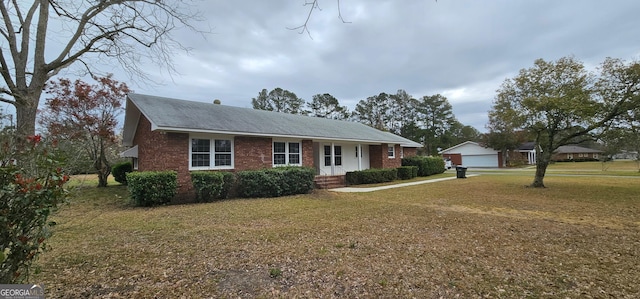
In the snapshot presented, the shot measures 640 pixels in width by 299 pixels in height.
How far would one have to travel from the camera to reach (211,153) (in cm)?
1201

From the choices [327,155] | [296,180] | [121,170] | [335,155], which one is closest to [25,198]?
[296,180]

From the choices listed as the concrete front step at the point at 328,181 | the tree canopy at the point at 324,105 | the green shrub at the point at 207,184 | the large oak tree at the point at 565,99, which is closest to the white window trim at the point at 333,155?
the concrete front step at the point at 328,181

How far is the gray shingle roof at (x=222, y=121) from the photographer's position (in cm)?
1108

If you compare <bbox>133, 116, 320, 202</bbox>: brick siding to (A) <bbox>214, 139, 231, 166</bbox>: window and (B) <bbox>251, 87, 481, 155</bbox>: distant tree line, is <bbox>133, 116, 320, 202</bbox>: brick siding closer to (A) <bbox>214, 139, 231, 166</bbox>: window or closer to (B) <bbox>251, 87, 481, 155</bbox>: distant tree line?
(A) <bbox>214, 139, 231, 166</bbox>: window

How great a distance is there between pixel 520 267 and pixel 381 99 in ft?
160

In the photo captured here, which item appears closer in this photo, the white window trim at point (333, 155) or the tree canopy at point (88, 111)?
the tree canopy at point (88, 111)

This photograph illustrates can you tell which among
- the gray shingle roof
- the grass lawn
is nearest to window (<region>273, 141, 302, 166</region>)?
the gray shingle roof

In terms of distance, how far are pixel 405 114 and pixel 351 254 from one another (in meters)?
49.7

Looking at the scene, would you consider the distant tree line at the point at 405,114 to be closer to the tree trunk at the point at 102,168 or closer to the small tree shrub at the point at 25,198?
the tree trunk at the point at 102,168

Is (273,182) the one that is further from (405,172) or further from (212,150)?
(405,172)

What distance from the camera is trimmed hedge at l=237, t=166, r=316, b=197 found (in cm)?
1150

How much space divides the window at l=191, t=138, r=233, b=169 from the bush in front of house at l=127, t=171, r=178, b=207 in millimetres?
1692

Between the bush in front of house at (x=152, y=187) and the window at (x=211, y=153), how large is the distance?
66.6 inches

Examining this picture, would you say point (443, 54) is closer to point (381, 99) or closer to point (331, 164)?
point (331, 164)
